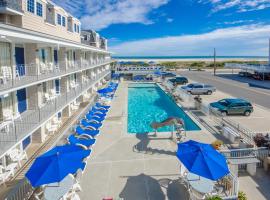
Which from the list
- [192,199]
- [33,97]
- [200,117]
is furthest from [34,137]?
[200,117]

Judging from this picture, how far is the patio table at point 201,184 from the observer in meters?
10.1

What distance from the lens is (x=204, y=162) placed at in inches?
388

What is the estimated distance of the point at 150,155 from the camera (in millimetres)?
14648

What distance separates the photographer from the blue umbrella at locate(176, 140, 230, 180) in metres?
9.54

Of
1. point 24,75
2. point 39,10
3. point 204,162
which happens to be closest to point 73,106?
point 39,10

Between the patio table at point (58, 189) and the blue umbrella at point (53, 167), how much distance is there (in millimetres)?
871

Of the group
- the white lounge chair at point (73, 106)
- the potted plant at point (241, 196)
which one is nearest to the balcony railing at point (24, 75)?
the white lounge chair at point (73, 106)

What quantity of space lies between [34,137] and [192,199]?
1148 cm

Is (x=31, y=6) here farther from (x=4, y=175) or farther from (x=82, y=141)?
(x=4, y=175)

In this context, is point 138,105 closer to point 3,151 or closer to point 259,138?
point 259,138

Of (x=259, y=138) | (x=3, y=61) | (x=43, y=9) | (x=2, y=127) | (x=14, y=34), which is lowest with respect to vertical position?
(x=259, y=138)

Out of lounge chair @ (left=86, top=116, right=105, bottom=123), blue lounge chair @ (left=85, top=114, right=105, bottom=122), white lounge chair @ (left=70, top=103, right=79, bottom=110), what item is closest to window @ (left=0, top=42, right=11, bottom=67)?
lounge chair @ (left=86, top=116, right=105, bottom=123)

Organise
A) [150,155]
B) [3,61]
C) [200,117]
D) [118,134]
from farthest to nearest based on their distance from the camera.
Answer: [200,117], [118,134], [150,155], [3,61]

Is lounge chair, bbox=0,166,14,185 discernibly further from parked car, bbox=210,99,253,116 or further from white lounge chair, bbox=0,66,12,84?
parked car, bbox=210,99,253,116
